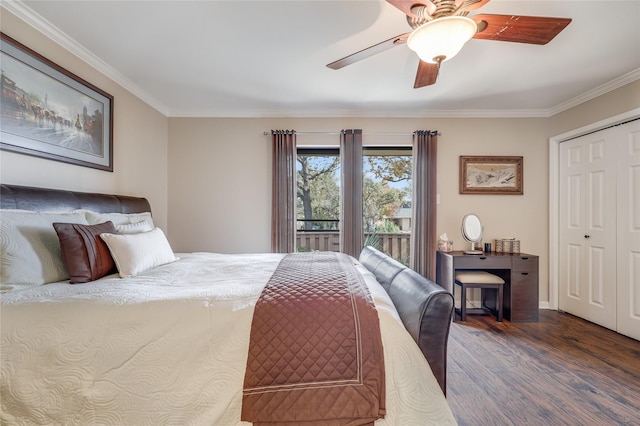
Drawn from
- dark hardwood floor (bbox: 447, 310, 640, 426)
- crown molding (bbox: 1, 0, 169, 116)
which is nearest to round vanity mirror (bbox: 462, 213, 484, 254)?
dark hardwood floor (bbox: 447, 310, 640, 426)

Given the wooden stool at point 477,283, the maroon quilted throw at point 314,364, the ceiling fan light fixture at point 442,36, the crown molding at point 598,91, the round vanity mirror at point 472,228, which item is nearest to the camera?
the maroon quilted throw at point 314,364

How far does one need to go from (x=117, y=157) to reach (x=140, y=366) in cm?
234

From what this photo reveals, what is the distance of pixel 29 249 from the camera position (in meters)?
1.44

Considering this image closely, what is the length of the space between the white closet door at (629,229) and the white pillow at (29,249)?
15.1 feet

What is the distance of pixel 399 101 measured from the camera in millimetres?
3203

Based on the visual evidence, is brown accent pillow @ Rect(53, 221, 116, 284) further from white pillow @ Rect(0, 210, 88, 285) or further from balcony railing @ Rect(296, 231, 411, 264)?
balcony railing @ Rect(296, 231, 411, 264)

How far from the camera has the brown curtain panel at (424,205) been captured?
11.1ft

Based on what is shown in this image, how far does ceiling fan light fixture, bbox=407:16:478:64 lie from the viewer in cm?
128

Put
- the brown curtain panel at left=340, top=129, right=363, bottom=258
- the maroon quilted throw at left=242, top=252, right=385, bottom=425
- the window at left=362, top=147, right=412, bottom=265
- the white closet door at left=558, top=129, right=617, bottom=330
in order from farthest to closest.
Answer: the window at left=362, top=147, right=412, bottom=265
the brown curtain panel at left=340, top=129, right=363, bottom=258
the white closet door at left=558, top=129, right=617, bottom=330
the maroon quilted throw at left=242, top=252, right=385, bottom=425

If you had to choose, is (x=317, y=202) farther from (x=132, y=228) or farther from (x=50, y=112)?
(x=50, y=112)

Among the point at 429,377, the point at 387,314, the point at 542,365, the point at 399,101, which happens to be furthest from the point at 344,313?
the point at 399,101

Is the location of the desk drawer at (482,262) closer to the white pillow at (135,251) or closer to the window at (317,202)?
the window at (317,202)

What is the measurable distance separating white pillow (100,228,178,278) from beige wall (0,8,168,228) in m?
0.81

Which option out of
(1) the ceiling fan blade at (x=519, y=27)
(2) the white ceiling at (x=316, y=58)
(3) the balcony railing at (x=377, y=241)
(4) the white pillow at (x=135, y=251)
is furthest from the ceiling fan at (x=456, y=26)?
(3) the balcony railing at (x=377, y=241)
